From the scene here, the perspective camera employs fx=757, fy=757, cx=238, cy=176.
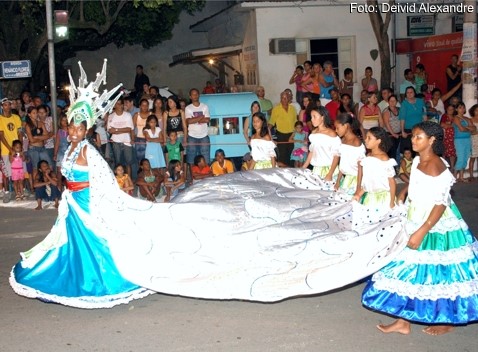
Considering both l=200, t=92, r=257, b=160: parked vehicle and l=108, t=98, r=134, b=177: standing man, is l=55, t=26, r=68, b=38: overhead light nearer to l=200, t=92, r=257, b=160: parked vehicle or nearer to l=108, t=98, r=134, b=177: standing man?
l=108, t=98, r=134, b=177: standing man

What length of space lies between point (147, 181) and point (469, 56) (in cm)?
645

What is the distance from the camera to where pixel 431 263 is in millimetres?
5711

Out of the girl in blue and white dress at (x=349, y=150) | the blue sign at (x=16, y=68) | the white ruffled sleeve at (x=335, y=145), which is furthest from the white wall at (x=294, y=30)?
the girl in blue and white dress at (x=349, y=150)

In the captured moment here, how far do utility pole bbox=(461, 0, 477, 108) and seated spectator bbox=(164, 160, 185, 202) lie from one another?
5.71 meters

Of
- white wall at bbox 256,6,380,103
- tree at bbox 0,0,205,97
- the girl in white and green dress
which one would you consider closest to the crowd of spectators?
the girl in white and green dress

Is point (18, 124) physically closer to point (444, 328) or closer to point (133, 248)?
point (133, 248)

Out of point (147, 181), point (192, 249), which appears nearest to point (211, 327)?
point (192, 249)

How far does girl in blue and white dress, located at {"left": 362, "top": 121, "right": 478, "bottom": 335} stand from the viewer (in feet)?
18.4

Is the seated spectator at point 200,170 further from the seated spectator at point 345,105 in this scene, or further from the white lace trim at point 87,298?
the white lace trim at point 87,298

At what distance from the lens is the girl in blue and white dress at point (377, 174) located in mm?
7547

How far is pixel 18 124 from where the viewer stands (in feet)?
43.1

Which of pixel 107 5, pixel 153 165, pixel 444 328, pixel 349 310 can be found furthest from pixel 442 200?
pixel 107 5

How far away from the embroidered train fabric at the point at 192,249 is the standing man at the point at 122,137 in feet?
20.4

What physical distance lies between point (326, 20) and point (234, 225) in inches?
A: 564
